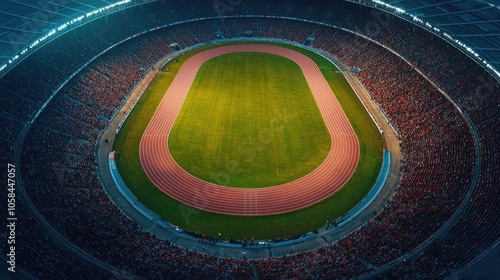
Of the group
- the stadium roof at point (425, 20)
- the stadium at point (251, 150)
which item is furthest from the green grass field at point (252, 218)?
the stadium roof at point (425, 20)

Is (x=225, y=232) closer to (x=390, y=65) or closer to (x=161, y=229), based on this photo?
(x=161, y=229)

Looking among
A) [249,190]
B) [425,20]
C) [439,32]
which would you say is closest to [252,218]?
[249,190]

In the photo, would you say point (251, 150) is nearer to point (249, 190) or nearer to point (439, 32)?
point (249, 190)

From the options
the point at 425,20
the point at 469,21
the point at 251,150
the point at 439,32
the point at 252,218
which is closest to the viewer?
the point at 252,218

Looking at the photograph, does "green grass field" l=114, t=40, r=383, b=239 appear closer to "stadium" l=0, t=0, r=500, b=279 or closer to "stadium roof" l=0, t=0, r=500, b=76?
"stadium" l=0, t=0, r=500, b=279

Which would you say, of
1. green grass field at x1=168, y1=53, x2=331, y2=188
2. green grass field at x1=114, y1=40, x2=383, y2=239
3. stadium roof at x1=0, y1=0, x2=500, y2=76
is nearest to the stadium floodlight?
stadium roof at x1=0, y1=0, x2=500, y2=76

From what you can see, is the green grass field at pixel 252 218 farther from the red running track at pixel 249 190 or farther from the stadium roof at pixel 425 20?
the stadium roof at pixel 425 20

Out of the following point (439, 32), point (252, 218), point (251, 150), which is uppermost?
point (439, 32)
